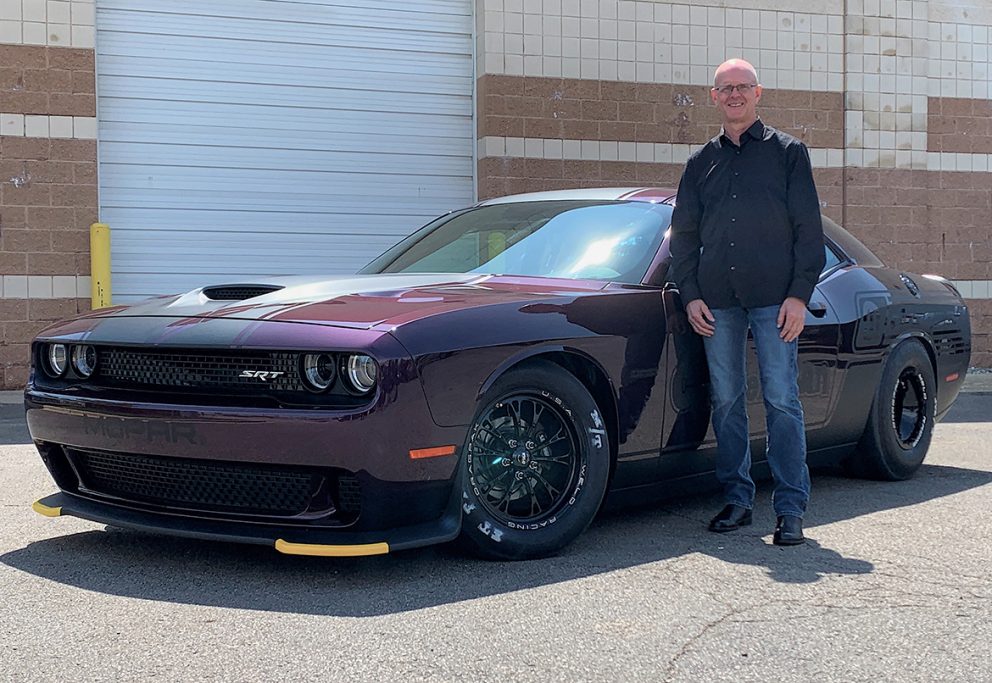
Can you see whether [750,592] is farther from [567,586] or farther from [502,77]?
[502,77]

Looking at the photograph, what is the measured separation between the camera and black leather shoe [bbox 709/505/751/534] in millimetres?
4633

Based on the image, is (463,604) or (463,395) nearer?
(463,604)

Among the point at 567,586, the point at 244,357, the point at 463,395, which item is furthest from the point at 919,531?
the point at 244,357

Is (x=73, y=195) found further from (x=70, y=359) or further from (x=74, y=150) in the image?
(x=70, y=359)

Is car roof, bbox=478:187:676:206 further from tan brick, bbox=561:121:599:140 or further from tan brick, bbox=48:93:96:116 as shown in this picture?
tan brick, bbox=561:121:599:140

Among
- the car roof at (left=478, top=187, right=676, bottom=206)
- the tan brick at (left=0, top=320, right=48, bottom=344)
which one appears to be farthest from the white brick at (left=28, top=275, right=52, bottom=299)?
the car roof at (left=478, top=187, right=676, bottom=206)

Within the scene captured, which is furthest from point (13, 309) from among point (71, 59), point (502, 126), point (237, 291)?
point (237, 291)

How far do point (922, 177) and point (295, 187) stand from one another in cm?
664

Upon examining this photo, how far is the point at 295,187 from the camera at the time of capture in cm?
1136

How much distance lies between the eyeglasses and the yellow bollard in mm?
6878

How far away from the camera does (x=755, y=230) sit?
14.9 feet

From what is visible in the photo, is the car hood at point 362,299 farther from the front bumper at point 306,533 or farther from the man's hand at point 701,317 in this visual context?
the front bumper at point 306,533

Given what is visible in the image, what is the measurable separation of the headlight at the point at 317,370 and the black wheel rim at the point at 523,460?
51 cm

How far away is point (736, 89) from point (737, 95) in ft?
0.07
